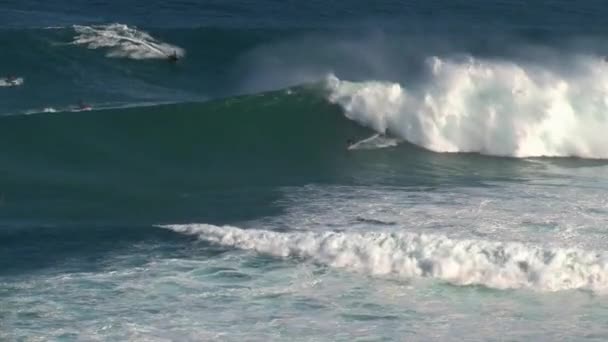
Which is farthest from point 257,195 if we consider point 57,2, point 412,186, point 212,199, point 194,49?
point 57,2

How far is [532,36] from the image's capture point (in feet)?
160

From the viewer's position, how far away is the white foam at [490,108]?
3319 cm

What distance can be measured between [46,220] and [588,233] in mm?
10453

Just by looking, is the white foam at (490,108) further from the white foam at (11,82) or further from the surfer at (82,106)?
the white foam at (11,82)

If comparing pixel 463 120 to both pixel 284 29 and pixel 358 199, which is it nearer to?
pixel 358 199

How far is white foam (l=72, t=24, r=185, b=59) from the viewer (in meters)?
42.0

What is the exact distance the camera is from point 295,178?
2970cm

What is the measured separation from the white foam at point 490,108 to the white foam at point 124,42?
28.2 feet

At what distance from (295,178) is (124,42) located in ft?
48.7

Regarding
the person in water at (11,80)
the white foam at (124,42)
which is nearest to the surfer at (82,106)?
the person in water at (11,80)

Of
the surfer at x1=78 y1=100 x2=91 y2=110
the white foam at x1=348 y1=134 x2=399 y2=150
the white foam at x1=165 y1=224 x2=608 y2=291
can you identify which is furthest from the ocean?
the surfer at x1=78 y1=100 x2=91 y2=110

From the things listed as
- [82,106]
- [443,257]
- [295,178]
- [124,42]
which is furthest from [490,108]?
[124,42]

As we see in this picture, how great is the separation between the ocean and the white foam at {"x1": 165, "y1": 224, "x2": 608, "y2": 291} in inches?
1.9

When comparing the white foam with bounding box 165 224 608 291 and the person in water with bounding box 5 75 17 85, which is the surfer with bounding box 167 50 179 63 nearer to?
the person in water with bounding box 5 75 17 85
